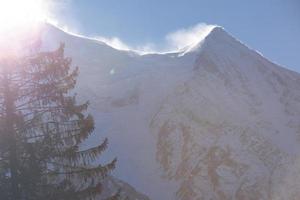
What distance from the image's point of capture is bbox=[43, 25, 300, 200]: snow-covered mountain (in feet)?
152

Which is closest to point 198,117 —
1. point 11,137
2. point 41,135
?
point 41,135

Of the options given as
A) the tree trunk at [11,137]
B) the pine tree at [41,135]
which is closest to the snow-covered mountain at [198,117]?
the pine tree at [41,135]

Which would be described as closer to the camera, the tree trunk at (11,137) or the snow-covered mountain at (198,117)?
the tree trunk at (11,137)

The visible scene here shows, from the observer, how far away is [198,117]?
2121 inches

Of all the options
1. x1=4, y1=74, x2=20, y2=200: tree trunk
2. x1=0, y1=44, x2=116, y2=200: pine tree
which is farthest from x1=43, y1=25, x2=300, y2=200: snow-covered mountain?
x1=4, y1=74, x2=20, y2=200: tree trunk

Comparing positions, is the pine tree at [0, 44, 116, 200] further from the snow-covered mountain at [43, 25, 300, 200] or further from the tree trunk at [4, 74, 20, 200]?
the snow-covered mountain at [43, 25, 300, 200]

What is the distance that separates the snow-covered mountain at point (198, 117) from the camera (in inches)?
1820

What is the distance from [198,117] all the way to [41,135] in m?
39.7

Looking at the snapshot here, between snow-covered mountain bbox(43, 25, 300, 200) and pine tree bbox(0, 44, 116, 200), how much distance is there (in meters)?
29.9

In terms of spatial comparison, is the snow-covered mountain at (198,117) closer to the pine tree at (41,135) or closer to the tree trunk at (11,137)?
the pine tree at (41,135)

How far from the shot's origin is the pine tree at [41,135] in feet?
47.6

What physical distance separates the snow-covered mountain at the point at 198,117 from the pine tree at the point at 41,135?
98.2 ft

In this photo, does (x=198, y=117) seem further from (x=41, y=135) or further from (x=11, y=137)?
(x=11, y=137)

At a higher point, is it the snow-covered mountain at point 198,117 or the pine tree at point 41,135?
the snow-covered mountain at point 198,117
